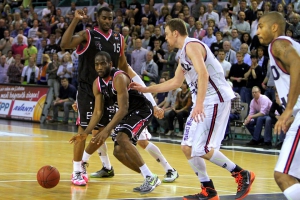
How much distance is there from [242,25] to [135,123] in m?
11.2

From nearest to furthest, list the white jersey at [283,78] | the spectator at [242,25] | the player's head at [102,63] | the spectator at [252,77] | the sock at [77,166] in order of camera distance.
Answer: the white jersey at [283,78] → the player's head at [102,63] → the sock at [77,166] → the spectator at [252,77] → the spectator at [242,25]

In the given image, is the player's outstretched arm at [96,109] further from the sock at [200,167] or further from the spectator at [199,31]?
the spectator at [199,31]

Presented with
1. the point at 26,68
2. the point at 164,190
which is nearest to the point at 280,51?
the point at 164,190

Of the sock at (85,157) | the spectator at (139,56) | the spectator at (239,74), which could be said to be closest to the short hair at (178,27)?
the sock at (85,157)

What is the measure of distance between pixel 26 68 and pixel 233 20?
326 inches

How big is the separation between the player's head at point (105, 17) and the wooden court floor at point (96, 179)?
2271mm

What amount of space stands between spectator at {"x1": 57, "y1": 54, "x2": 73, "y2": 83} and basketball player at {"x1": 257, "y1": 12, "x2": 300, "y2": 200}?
52.0 ft

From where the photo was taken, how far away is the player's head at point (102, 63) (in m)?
A: 8.33

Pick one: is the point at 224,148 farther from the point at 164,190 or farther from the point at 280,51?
the point at 280,51

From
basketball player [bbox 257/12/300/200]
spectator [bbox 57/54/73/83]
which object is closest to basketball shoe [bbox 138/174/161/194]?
basketball player [bbox 257/12/300/200]

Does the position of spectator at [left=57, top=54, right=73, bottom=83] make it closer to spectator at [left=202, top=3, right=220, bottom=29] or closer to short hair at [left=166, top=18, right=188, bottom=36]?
spectator at [left=202, top=3, right=220, bottom=29]

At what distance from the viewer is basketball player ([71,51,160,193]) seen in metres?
8.20

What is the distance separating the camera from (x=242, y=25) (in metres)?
18.9

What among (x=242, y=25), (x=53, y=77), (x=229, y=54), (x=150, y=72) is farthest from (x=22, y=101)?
(x=242, y=25)
